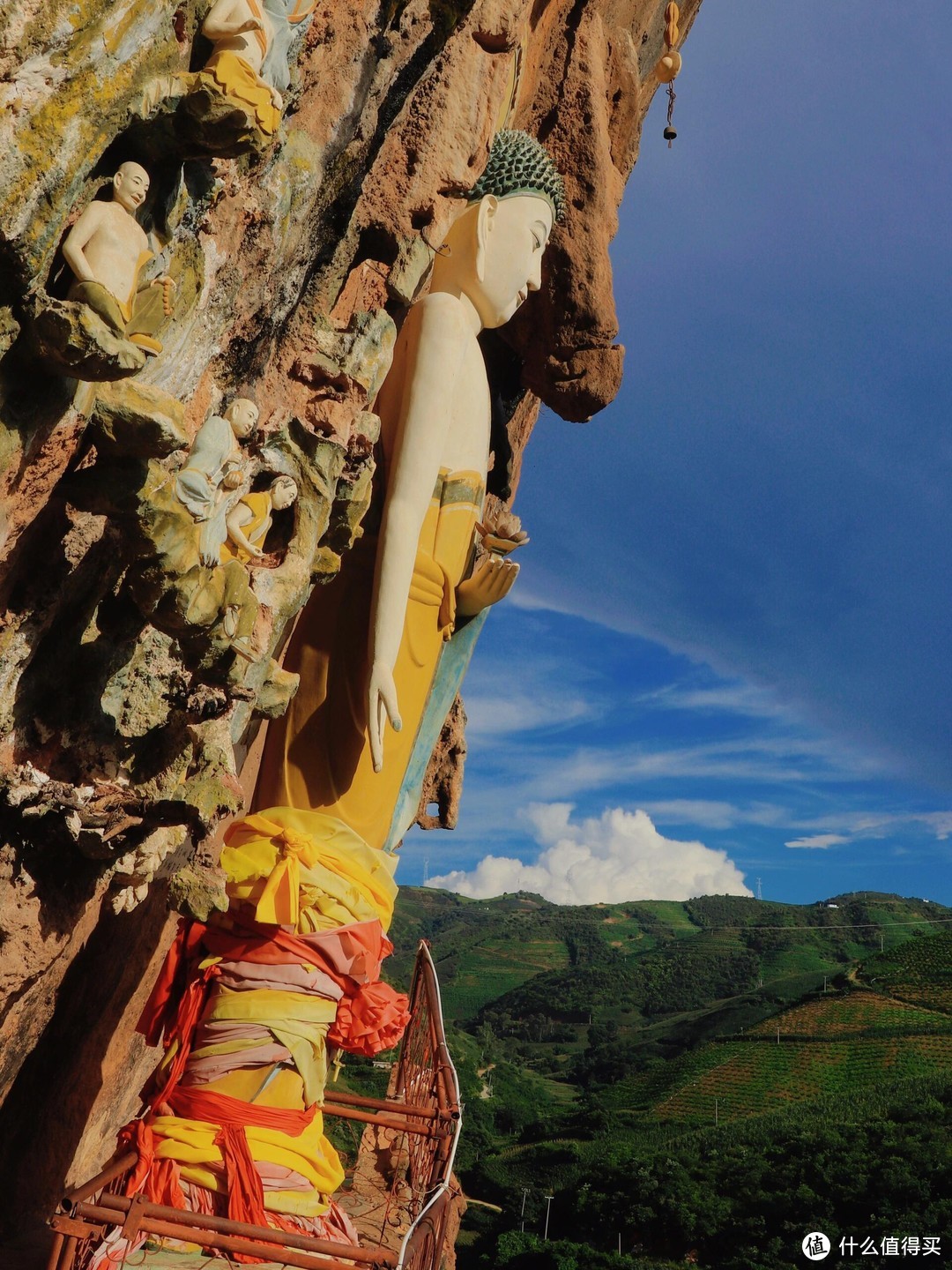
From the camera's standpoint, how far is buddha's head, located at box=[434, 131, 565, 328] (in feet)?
15.9

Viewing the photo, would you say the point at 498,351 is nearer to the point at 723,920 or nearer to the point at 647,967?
the point at 647,967

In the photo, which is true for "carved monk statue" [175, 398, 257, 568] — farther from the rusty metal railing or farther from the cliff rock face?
the rusty metal railing

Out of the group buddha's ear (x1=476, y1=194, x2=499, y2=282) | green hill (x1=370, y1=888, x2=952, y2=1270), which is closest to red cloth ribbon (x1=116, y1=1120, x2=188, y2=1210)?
buddha's ear (x1=476, y1=194, x2=499, y2=282)

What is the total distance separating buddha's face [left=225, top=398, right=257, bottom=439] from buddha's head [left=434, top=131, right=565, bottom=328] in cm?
215

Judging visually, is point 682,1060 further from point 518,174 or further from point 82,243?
point 82,243

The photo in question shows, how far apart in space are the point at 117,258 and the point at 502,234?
10.2ft

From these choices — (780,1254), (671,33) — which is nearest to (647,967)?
(780,1254)

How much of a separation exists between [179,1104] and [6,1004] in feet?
2.38

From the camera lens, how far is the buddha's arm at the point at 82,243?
207 cm

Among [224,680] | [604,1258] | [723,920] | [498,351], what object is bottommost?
[604,1258]

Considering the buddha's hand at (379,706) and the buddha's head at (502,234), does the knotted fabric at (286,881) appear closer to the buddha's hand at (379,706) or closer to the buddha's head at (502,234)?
the buddha's hand at (379,706)

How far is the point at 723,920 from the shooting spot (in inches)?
3322

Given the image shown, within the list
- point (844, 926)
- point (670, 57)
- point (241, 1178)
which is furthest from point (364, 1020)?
point (844, 926)

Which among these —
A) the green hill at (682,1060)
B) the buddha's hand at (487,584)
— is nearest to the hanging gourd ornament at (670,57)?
the buddha's hand at (487,584)
